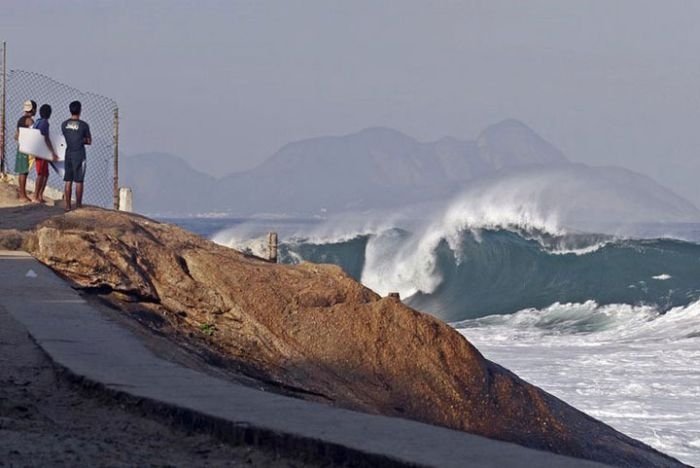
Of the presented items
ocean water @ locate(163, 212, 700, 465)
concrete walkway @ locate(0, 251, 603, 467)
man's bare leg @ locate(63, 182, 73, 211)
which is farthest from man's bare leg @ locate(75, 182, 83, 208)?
concrete walkway @ locate(0, 251, 603, 467)

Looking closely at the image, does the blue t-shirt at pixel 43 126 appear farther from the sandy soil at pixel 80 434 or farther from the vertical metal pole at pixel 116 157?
the sandy soil at pixel 80 434

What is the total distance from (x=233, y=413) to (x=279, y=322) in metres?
5.60

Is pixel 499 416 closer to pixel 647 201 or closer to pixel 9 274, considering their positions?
pixel 9 274

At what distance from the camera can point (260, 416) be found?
542 centimetres

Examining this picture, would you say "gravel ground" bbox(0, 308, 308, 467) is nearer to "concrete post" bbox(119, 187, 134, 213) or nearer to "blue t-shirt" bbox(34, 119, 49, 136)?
"blue t-shirt" bbox(34, 119, 49, 136)

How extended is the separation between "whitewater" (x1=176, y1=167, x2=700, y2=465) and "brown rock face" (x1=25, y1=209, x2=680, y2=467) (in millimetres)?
4312

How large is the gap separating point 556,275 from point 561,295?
267 centimetres

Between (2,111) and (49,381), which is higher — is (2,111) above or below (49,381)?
above

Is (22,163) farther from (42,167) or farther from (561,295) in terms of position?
(561,295)

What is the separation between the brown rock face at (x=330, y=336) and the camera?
10617 mm

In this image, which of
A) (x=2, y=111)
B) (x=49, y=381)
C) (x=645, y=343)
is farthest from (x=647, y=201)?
(x=49, y=381)

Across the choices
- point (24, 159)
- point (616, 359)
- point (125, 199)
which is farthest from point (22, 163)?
point (616, 359)

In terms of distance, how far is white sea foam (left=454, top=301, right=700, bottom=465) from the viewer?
15266mm

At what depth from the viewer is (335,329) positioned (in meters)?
11.1
